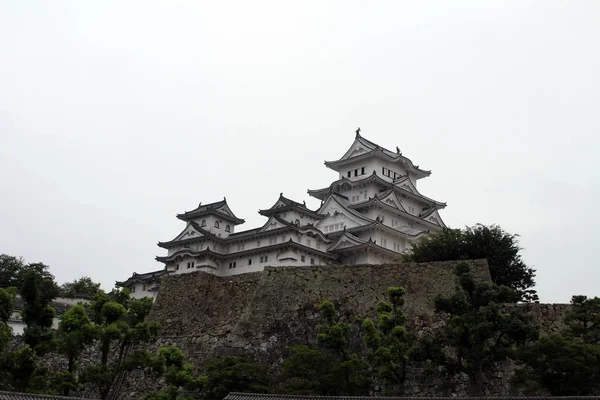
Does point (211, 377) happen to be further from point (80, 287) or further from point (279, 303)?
point (80, 287)

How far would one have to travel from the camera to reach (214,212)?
53688 millimetres

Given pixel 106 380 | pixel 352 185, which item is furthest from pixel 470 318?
pixel 352 185

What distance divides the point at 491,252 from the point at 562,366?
12.0 metres

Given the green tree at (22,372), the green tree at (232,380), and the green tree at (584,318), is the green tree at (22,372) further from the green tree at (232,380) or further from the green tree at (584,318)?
the green tree at (584,318)

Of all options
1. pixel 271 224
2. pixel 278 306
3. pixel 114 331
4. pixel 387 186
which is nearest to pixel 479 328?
pixel 278 306

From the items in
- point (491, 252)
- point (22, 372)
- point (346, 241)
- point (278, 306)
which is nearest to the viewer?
point (22, 372)

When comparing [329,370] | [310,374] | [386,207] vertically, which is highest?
[386,207]

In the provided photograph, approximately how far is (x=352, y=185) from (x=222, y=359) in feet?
106

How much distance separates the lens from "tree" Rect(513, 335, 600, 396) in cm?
1596

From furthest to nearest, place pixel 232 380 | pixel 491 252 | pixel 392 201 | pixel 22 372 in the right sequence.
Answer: pixel 392 201 → pixel 491 252 → pixel 232 380 → pixel 22 372

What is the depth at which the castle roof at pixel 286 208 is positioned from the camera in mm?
49250

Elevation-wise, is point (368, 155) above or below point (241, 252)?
above

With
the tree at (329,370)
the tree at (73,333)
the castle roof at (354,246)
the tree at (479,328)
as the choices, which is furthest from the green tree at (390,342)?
the castle roof at (354,246)

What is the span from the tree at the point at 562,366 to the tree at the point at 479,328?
2.15ft
